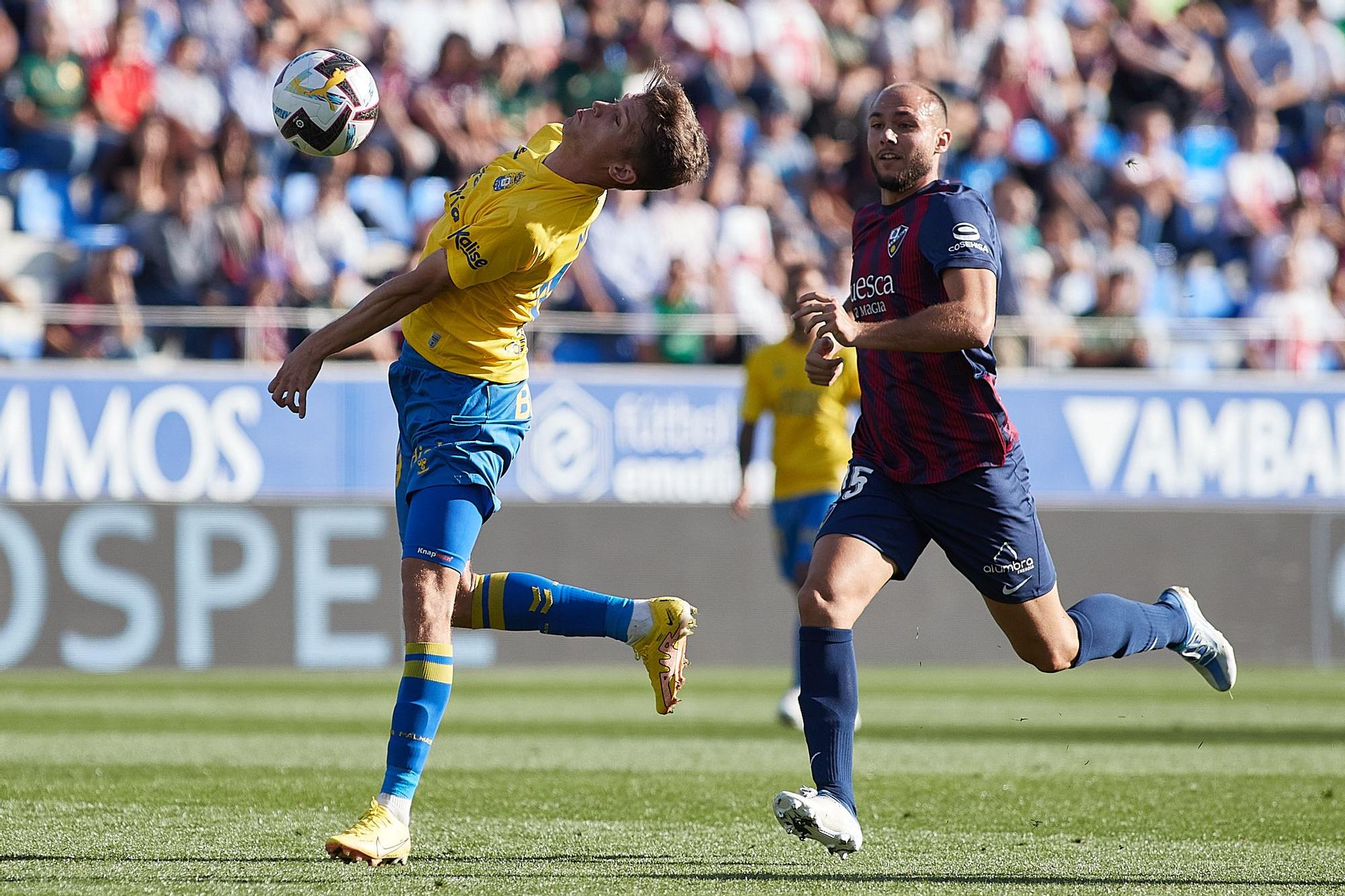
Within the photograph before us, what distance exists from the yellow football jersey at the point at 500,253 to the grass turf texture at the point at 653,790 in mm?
1550

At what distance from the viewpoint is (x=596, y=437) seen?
1553 centimetres

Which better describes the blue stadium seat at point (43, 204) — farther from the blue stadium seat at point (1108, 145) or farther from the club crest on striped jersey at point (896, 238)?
the club crest on striped jersey at point (896, 238)

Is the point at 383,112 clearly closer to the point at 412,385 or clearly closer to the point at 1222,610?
the point at 1222,610

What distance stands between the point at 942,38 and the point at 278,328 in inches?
326

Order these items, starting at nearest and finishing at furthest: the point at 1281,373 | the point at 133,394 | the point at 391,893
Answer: the point at 391,893
the point at 133,394
the point at 1281,373

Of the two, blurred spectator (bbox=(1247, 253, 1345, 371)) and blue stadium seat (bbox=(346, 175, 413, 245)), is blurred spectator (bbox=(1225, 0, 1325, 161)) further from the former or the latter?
blue stadium seat (bbox=(346, 175, 413, 245))

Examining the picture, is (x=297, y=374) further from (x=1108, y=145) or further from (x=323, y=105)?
(x=1108, y=145)

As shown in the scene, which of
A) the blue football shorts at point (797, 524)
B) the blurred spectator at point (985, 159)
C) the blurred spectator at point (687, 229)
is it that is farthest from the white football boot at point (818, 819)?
the blurred spectator at point (985, 159)

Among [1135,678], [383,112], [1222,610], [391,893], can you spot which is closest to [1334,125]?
[1222,610]

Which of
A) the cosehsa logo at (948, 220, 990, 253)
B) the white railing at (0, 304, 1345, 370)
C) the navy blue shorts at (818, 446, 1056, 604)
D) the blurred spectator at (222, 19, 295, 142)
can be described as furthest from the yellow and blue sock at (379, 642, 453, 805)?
the blurred spectator at (222, 19, 295, 142)

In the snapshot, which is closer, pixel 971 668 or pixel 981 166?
pixel 971 668

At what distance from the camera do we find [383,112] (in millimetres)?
16125

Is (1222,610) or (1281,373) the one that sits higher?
(1281,373)

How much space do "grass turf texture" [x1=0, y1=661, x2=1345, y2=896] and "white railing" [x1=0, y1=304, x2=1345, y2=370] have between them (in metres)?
2.88
